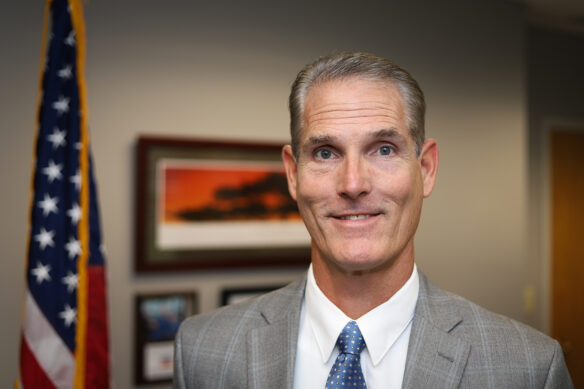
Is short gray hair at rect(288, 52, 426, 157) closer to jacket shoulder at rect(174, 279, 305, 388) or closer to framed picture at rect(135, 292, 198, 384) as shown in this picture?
jacket shoulder at rect(174, 279, 305, 388)

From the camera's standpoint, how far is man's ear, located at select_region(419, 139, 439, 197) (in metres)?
1.08

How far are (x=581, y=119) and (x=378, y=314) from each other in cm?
344

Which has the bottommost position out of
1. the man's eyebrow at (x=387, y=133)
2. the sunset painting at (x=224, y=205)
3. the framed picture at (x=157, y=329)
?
the framed picture at (x=157, y=329)

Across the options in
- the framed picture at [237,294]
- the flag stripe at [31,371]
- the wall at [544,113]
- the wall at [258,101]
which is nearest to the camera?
the flag stripe at [31,371]

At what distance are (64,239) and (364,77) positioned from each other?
4.17 feet

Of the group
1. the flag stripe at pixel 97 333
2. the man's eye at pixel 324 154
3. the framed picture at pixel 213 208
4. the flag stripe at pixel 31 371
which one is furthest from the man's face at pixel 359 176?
the framed picture at pixel 213 208

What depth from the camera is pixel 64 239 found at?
179cm

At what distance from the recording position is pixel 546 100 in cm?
363

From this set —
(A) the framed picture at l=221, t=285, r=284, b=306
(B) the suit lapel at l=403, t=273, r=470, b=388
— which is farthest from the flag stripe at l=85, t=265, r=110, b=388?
(B) the suit lapel at l=403, t=273, r=470, b=388

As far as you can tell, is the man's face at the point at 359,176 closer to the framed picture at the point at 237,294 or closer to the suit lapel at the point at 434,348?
the suit lapel at the point at 434,348

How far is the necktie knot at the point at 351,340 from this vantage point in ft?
3.28

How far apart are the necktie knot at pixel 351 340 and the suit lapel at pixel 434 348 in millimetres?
95

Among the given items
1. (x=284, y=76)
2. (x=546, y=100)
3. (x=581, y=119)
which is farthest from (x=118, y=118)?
(x=581, y=119)

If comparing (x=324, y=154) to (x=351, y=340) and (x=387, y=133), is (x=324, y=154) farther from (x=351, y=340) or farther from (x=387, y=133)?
(x=351, y=340)
